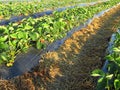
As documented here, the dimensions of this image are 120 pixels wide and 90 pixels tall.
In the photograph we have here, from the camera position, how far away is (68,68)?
7371 millimetres

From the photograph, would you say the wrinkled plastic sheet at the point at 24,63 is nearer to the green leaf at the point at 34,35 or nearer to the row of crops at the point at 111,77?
the green leaf at the point at 34,35

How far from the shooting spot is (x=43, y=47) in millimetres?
8055

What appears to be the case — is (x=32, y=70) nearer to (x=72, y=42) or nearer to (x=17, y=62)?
(x=17, y=62)

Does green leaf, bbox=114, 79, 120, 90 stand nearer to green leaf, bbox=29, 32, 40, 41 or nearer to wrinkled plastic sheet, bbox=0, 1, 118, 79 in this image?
wrinkled plastic sheet, bbox=0, 1, 118, 79

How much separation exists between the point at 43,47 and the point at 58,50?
2.42ft

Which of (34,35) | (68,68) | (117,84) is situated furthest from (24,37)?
→ (117,84)

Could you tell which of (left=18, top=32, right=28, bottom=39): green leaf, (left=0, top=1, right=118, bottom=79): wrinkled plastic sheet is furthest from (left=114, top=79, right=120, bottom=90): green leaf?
(left=18, top=32, right=28, bottom=39): green leaf

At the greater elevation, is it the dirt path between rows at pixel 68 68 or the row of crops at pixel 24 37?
the row of crops at pixel 24 37

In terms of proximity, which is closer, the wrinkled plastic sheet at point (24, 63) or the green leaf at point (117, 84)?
the green leaf at point (117, 84)

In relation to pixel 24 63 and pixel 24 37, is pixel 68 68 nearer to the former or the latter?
pixel 24 63

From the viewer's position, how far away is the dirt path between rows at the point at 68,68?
20.2ft

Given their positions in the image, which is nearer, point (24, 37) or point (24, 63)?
point (24, 63)

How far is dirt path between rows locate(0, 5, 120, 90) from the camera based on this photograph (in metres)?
6.15

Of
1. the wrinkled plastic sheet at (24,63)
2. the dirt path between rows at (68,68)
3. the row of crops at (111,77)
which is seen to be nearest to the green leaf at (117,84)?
the row of crops at (111,77)
